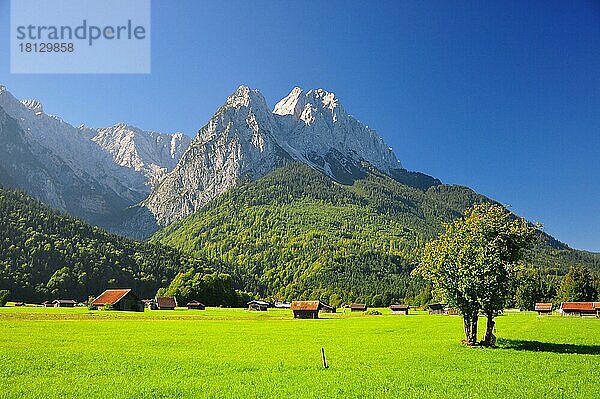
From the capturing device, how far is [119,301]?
120375 mm

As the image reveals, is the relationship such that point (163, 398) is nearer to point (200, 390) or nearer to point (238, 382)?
point (200, 390)

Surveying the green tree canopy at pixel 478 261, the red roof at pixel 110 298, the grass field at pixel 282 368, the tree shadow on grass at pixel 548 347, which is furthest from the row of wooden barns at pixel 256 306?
the grass field at pixel 282 368

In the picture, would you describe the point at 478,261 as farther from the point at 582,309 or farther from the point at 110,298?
the point at 582,309

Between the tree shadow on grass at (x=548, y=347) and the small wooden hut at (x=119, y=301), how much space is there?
321 feet

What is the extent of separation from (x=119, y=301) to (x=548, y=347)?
103138 mm

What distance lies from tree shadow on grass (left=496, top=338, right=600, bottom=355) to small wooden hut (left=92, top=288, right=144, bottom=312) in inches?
3854

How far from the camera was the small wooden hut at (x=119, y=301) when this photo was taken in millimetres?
119806

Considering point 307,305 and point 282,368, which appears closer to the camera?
point 282,368

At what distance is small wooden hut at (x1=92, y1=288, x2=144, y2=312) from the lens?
393 ft

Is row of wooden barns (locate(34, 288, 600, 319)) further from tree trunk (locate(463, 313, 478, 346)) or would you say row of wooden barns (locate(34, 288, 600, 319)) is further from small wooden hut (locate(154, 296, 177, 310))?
tree trunk (locate(463, 313, 478, 346))

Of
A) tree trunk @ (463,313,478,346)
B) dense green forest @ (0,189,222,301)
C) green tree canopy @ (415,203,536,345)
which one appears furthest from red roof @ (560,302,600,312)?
dense green forest @ (0,189,222,301)

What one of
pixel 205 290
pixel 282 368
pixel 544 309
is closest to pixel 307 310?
pixel 205 290

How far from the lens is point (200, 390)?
946 inches

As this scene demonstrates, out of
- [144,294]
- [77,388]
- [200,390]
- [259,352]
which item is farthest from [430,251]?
[144,294]
